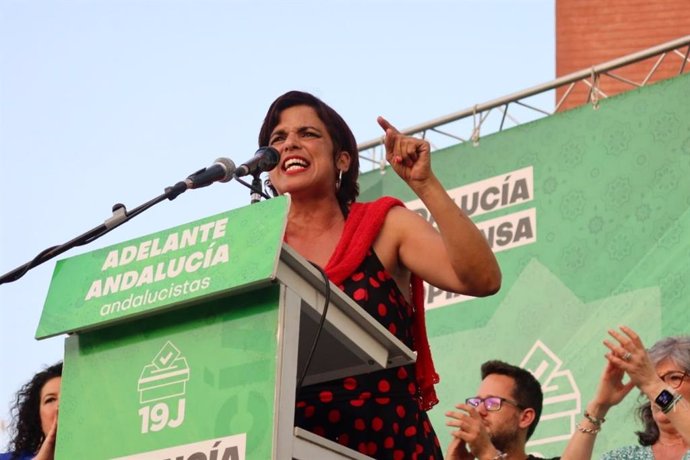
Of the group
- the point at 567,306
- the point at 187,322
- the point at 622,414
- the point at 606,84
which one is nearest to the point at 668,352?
the point at 622,414

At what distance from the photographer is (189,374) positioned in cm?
209

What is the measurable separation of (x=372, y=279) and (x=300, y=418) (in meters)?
0.36

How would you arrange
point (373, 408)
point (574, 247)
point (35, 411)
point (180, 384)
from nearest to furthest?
point (180, 384) < point (373, 408) < point (35, 411) < point (574, 247)

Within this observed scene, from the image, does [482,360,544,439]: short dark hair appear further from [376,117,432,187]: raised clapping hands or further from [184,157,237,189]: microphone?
[376,117,432,187]: raised clapping hands

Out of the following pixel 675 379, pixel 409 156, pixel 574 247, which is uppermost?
pixel 574 247

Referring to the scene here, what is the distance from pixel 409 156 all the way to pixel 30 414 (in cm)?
234

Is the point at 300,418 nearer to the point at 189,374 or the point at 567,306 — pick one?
the point at 189,374

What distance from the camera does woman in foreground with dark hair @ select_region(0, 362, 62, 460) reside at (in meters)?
4.23

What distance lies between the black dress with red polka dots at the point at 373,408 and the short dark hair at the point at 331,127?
0.46 m

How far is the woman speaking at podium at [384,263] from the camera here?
8.09 ft

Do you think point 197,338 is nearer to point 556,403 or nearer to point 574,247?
point 556,403

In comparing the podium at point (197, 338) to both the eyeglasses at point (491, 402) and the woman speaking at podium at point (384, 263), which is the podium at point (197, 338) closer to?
the woman speaking at podium at point (384, 263)

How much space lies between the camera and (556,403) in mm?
6410

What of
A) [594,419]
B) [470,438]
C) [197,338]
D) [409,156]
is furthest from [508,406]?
[197,338]
